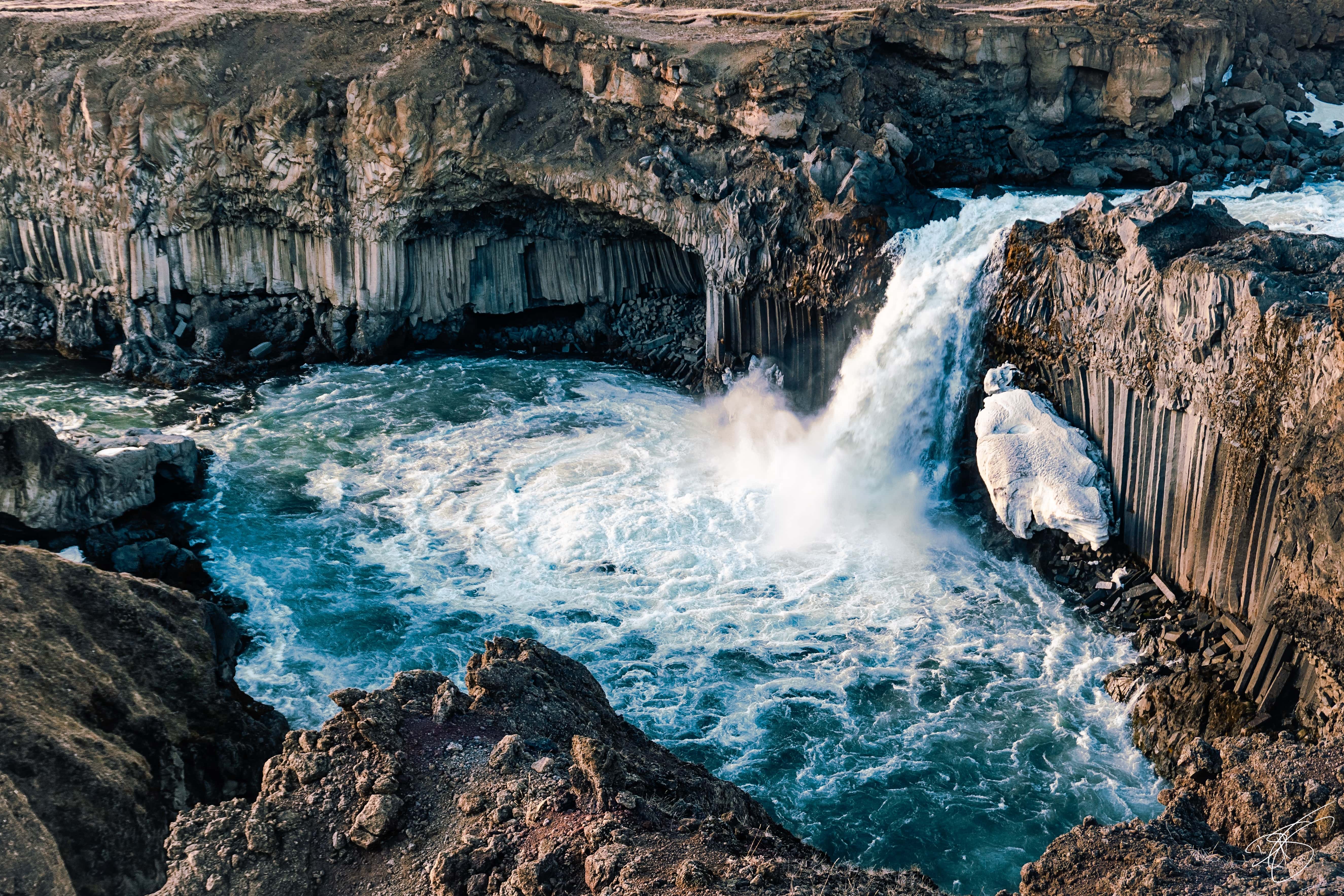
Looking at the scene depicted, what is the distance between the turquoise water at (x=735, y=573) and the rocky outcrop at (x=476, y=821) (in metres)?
4.76

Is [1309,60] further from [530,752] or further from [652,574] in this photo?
[530,752]

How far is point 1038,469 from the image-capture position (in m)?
22.2

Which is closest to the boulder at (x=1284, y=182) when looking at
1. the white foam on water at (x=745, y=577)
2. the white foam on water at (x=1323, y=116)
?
the white foam on water at (x=1323, y=116)

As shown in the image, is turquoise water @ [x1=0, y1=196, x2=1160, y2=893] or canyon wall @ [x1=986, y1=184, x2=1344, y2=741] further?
turquoise water @ [x1=0, y1=196, x2=1160, y2=893]

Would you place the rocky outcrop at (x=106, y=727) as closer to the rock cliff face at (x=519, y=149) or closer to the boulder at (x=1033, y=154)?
the rock cliff face at (x=519, y=149)

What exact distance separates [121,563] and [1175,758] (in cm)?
1934

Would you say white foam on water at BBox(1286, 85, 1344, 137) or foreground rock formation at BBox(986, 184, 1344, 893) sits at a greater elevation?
white foam on water at BBox(1286, 85, 1344, 137)

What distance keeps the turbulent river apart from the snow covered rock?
4.19 feet

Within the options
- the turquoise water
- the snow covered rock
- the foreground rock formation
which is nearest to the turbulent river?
the turquoise water

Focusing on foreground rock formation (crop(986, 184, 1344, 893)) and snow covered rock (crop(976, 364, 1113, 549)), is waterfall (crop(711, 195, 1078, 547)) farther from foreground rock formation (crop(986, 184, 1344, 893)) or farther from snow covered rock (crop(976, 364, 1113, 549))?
snow covered rock (crop(976, 364, 1113, 549))

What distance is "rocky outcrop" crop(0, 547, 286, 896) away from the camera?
13062mm

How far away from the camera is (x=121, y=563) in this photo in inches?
866

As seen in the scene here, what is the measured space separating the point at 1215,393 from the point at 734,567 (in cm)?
951

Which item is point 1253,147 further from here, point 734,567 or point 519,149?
point 519,149
